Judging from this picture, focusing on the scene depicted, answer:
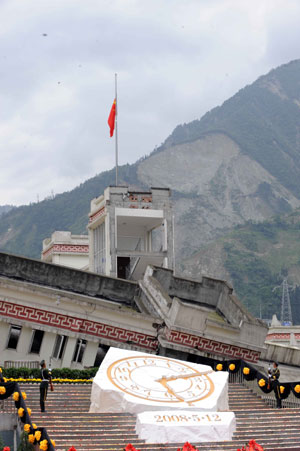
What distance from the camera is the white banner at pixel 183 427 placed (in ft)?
57.5

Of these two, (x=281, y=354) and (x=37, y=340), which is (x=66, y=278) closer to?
(x=37, y=340)

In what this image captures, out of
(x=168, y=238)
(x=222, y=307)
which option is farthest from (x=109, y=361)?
(x=168, y=238)

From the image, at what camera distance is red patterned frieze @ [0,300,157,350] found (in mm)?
26797

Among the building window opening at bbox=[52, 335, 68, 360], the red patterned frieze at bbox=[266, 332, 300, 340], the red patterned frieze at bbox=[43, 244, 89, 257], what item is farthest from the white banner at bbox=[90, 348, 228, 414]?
the red patterned frieze at bbox=[43, 244, 89, 257]

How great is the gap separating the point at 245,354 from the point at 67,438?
1194 cm

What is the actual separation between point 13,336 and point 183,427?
11632 millimetres

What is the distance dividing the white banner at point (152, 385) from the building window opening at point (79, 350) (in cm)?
421

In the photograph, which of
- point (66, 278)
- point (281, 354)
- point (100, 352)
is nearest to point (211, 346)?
point (281, 354)

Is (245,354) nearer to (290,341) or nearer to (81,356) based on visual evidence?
(81,356)

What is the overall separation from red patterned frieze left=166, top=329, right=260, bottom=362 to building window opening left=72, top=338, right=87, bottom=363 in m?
3.48

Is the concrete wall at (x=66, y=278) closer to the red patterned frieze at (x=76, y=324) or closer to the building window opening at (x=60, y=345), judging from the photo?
the red patterned frieze at (x=76, y=324)

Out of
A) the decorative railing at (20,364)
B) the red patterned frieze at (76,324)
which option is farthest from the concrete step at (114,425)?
the red patterned frieze at (76,324)

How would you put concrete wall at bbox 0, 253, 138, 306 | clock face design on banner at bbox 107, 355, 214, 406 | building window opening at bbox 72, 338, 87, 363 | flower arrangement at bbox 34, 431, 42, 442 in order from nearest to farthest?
flower arrangement at bbox 34, 431, 42, 442 → clock face design on banner at bbox 107, 355, 214, 406 → building window opening at bbox 72, 338, 87, 363 → concrete wall at bbox 0, 253, 138, 306

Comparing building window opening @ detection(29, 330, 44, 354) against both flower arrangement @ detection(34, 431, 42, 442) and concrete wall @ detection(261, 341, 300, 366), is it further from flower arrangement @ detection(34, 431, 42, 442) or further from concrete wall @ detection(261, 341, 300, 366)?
flower arrangement @ detection(34, 431, 42, 442)
